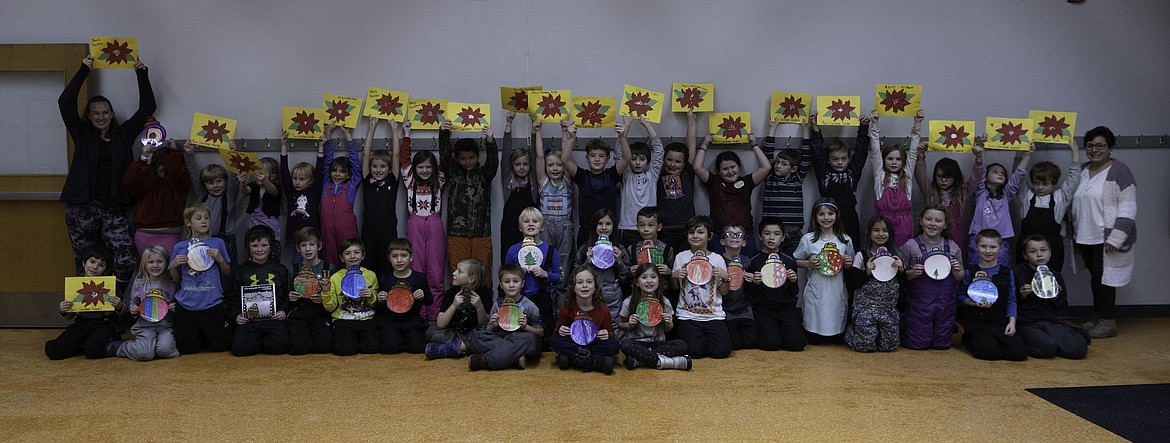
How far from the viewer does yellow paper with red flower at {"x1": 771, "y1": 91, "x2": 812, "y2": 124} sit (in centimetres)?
598

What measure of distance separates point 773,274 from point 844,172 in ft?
3.71

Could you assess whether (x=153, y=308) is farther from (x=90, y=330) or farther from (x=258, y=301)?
(x=258, y=301)

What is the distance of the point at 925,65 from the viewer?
621cm

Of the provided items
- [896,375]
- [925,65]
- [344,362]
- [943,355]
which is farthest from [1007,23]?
[344,362]

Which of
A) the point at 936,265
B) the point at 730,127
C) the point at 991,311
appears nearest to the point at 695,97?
the point at 730,127

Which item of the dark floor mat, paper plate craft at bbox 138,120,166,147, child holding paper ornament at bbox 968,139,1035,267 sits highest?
paper plate craft at bbox 138,120,166,147

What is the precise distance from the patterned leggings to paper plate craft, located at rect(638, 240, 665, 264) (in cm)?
369

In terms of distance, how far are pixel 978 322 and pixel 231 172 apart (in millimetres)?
5264

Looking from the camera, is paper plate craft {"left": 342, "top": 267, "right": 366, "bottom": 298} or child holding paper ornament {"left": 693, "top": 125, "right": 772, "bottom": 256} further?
child holding paper ornament {"left": 693, "top": 125, "right": 772, "bottom": 256}

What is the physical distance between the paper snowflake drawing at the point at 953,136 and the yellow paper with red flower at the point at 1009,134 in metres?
0.24

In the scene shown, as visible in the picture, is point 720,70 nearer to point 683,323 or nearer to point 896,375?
point 683,323

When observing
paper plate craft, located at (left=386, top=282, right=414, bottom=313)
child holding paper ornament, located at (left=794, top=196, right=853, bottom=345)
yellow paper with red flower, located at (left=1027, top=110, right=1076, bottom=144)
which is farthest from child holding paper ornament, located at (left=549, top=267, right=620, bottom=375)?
yellow paper with red flower, located at (left=1027, top=110, right=1076, bottom=144)

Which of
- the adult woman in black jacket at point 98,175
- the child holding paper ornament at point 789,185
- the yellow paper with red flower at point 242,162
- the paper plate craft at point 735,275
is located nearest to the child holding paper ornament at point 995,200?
the child holding paper ornament at point 789,185

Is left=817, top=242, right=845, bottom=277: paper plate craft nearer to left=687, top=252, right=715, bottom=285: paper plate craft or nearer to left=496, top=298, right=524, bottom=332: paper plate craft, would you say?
left=687, top=252, right=715, bottom=285: paper plate craft
